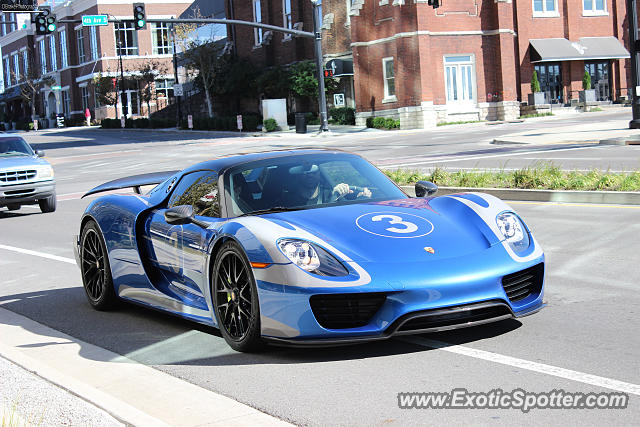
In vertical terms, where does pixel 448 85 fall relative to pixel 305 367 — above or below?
→ above

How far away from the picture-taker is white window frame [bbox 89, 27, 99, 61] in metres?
91.9

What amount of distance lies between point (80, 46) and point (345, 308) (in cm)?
9727

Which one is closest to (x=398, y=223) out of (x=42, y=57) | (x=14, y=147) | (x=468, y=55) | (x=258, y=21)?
(x=14, y=147)

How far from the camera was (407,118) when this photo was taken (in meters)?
47.3

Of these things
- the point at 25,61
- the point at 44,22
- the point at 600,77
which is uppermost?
the point at 25,61

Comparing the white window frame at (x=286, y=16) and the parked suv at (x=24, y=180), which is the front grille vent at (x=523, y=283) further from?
the white window frame at (x=286, y=16)

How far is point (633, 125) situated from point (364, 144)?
1074cm

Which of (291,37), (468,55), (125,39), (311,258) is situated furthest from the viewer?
(125,39)

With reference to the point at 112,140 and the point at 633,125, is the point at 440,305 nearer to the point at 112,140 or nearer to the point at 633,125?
the point at 633,125

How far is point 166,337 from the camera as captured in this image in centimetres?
671

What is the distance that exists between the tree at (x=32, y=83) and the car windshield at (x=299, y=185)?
9978 cm

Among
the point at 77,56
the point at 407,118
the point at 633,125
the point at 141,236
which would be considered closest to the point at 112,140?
the point at 407,118

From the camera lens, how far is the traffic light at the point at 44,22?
36875mm

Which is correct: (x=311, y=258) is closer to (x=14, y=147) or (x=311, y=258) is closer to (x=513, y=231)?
(x=513, y=231)
